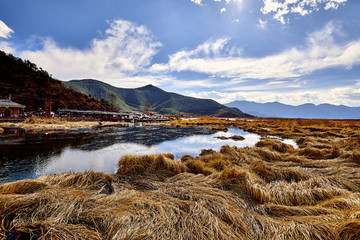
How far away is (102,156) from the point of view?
9.78m

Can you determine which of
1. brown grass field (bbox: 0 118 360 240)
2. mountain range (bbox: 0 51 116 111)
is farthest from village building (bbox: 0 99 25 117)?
brown grass field (bbox: 0 118 360 240)

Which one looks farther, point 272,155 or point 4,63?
point 4,63

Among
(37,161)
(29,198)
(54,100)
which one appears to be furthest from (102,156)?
(54,100)

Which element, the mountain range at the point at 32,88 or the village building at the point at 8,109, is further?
the mountain range at the point at 32,88

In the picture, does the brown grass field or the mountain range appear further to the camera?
the mountain range

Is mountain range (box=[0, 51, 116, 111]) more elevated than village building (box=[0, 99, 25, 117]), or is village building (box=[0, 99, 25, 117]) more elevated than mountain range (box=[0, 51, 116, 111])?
mountain range (box=[0, 51, 116, 111])

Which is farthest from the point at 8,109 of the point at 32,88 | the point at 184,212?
the point at 184,212

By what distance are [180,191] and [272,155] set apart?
7632 millimetres

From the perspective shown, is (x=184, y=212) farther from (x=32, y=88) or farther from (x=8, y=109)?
(x=32, y=88)

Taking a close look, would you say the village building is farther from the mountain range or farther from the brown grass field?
the brown grass field

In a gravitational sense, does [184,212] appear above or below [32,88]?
below

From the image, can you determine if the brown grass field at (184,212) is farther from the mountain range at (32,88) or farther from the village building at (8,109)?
the mountain range at (32,88)

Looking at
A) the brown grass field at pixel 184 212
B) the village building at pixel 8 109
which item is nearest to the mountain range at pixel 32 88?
the village building at pixel 8 109

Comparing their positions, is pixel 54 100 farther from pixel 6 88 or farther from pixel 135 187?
pixel 135 187
